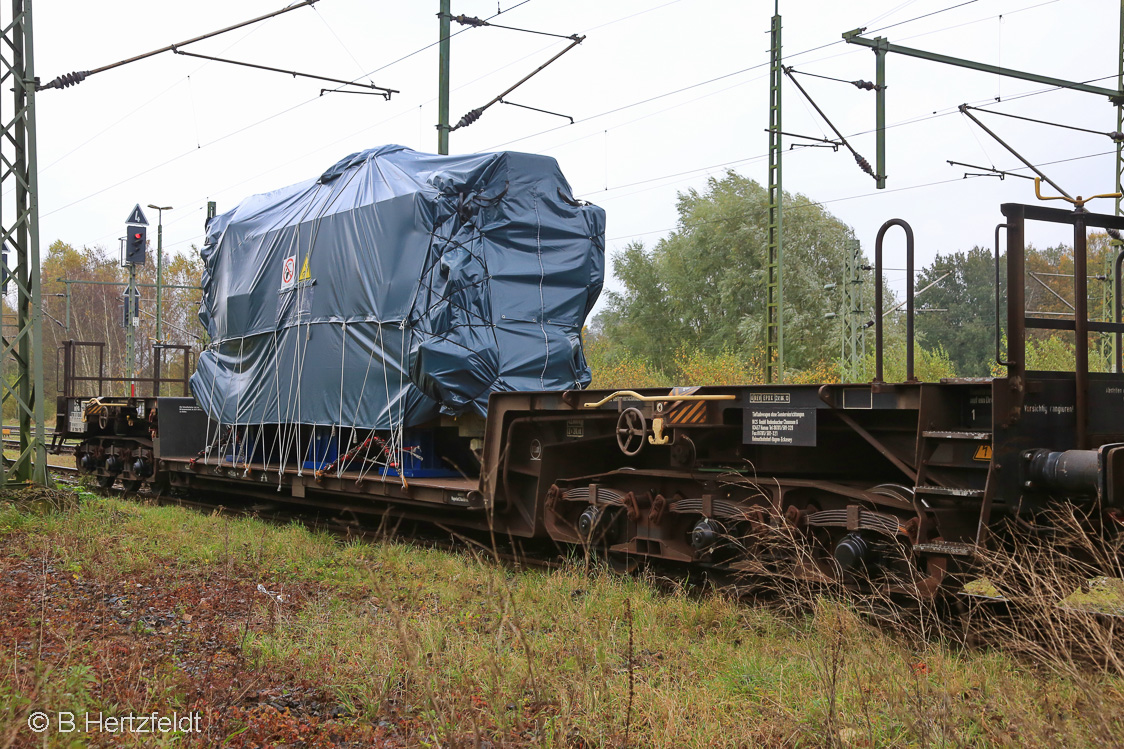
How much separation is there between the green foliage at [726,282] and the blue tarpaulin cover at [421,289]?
103 feet

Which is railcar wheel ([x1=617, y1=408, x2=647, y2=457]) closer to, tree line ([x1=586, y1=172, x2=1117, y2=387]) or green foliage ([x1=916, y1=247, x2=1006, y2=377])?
tree line ([x1=586, y1=172, x2=1117, y2=387])

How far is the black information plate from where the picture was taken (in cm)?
685

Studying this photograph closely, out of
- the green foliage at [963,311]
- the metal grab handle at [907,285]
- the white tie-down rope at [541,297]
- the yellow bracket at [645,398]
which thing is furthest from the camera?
the green foliage at [963,311]

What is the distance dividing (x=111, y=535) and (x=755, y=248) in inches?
1589

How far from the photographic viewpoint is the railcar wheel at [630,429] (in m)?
7.89

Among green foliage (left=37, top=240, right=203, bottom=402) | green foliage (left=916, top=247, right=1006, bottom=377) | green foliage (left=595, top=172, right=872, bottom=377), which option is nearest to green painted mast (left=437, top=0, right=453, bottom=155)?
green foliage (left=595, top=172, right=872, bottom=377)

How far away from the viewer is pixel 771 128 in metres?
20.4

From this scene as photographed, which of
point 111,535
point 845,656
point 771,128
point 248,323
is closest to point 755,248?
point 771,128

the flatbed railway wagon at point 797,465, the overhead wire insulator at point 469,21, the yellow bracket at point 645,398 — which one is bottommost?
the flatbed railway wagon at point 797,465

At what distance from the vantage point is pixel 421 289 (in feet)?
33.8

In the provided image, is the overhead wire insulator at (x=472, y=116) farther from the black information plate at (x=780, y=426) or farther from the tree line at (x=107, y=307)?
the tree line at (x=107, y=307)

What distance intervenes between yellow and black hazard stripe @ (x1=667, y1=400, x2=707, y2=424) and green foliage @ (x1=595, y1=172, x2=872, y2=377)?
34.7m

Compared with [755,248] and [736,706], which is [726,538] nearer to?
[736,706]

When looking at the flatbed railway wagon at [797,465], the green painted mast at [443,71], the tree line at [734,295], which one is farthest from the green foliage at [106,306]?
the flatbed railway wagon at [797,465]
